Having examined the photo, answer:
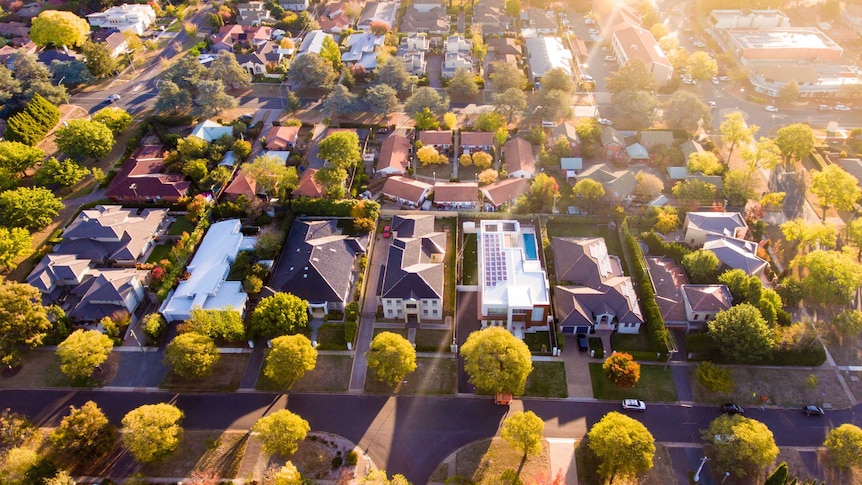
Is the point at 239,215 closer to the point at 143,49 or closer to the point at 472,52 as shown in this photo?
the point at 472,52

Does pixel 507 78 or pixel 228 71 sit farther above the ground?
pixel 507 78

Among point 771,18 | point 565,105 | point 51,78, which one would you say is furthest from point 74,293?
point 771,18

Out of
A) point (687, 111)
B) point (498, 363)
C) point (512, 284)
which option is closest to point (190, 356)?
point (498, 363)

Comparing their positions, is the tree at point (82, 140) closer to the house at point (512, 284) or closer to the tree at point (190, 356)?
the tree at point (190, 356)

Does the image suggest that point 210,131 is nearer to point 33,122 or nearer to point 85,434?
point 33,122

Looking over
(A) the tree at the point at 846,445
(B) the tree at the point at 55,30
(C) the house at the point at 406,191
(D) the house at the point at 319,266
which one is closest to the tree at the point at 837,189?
(A) the tree at the point at 846,445

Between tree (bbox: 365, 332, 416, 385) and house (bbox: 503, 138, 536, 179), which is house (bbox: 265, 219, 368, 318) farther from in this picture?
house (bbox: 503, 138, 536, 179)

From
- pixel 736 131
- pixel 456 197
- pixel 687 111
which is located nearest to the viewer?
pixel 456 197

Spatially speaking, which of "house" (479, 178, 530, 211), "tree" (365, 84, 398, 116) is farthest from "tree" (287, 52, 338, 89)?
"house" (479, 178, 530, 211)
